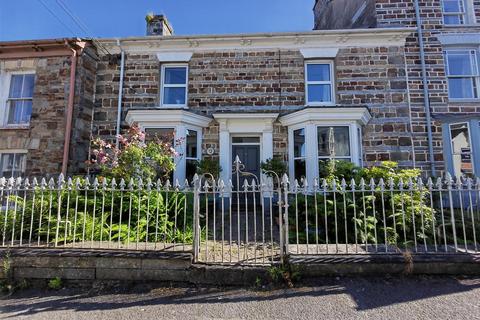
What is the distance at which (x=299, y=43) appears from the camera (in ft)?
32.1

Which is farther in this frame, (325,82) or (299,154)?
(325,82)

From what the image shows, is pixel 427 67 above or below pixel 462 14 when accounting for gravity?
below

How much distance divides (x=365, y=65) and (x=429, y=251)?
7.15 meters

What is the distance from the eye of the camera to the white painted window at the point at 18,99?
946 centimetres

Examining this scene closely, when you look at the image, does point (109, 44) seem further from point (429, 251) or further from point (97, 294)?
point (429, 251)

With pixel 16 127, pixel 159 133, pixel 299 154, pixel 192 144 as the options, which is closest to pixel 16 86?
pixel 16 127

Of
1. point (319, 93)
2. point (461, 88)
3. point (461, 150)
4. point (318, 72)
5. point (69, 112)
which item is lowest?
point (461, 150)

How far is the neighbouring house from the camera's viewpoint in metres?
9.01

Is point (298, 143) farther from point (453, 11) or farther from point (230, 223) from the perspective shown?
point (453, 11)

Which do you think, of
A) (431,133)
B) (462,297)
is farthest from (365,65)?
(462,297)

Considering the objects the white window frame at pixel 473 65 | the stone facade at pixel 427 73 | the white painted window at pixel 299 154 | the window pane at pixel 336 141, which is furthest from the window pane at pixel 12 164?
the white window frame at pixel 473 65

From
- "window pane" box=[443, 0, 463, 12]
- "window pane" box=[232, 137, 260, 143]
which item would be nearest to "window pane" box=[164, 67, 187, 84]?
"window pane" box=[232, 137, 260, 143]

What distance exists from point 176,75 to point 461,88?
376 inches

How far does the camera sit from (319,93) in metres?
9.79
